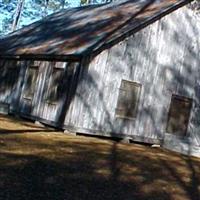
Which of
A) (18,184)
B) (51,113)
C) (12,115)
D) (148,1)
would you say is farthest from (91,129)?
(18,184)

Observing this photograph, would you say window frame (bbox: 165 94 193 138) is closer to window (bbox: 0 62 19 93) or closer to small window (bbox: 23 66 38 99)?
small window (bbox: 23 66 38 99)

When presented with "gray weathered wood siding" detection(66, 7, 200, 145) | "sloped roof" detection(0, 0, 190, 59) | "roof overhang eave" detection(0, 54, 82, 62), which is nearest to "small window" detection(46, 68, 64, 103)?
"roof overhang eave" detection(0, 54, 82, 62)

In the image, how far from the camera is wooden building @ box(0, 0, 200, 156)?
19.9 metres

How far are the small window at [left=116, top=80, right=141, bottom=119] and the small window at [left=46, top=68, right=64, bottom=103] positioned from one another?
8.56 ft

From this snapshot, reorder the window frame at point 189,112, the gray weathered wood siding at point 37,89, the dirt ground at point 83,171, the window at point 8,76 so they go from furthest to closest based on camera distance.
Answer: the window at point 8,76 → the window frame at point 189,112 → the gray weathered wood siding at point 37,89 → the dirt ground at point 83,171

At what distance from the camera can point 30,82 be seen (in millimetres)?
23812

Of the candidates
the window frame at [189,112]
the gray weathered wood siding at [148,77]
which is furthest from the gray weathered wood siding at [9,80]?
the window frame at [189,112]

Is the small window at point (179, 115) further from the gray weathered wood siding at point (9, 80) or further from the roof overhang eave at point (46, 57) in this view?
the gray weathered wood siding at point (9, 80)

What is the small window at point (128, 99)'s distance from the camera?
68.2 ft

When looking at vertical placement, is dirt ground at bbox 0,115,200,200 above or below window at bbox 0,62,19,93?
below

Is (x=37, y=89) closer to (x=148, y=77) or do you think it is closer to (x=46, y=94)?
(x=46, y=94)

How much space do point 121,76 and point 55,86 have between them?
2.98 m

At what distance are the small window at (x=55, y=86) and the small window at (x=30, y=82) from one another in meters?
1.85

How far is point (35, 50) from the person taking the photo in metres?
23.5
